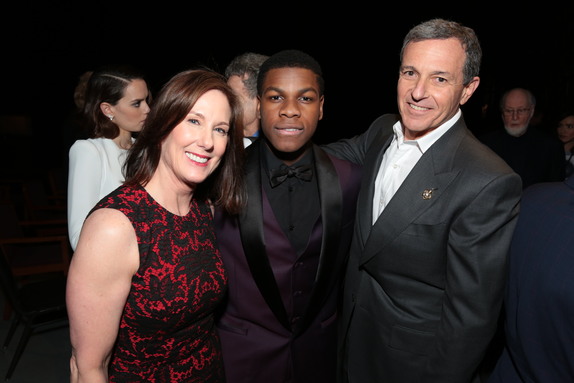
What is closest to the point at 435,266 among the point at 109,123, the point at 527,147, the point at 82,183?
the point at 82,183

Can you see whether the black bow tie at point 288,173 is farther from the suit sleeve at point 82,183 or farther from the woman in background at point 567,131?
the woman in background at point 567,131

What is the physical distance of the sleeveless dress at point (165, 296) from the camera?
1.32 metres

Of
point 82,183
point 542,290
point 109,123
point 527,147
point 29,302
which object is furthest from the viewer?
point 527,147

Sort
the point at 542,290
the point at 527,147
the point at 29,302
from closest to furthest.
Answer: the point at 542,290, the point at 29,302, the point at 527,147

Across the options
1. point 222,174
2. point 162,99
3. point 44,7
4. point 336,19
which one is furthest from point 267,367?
point 44,7

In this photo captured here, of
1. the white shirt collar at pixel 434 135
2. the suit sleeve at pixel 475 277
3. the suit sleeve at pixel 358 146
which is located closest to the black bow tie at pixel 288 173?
the suit sleeve at pixel 358 146

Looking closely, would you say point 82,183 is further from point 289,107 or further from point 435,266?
point 435,266

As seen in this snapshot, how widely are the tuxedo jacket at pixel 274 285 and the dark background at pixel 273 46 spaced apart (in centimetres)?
565

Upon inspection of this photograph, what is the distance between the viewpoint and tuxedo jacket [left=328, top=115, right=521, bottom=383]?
4.36 ft

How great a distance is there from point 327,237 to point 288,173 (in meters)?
0.31

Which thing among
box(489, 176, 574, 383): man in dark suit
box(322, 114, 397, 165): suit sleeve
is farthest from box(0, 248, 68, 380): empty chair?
box(489, 176, 574, 383): man in dark suit

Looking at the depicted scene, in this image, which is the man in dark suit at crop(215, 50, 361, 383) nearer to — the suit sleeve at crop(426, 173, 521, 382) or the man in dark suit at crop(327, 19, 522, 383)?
the man in dark suit at crop(327, 19, 522, 383)

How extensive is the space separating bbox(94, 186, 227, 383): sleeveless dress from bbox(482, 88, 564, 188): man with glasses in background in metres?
3.56

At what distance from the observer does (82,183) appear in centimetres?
205
